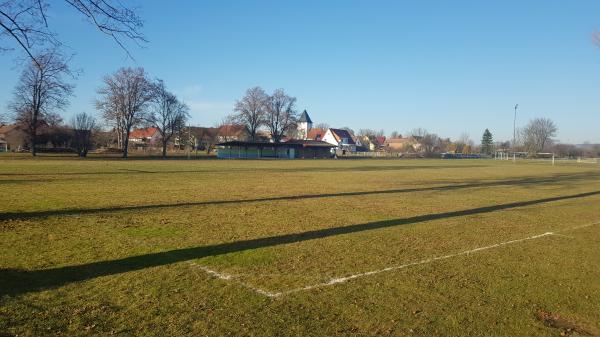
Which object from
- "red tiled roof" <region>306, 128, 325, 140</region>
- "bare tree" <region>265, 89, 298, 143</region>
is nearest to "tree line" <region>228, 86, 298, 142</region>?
"bare tree" <region>265, 89, 298, 143</region>

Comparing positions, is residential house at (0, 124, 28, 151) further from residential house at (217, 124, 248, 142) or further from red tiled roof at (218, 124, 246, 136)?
red tiled roof at (218, 124, 246, 136)

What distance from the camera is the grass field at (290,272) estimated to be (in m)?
4.80

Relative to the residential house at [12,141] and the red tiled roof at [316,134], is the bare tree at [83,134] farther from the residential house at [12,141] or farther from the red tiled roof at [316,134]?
the red tiled roof at [316,134]

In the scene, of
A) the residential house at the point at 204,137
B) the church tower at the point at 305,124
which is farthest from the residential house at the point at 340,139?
the residential house at the point at 204,137

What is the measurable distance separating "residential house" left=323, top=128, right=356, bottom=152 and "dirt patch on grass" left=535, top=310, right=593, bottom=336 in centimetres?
13289

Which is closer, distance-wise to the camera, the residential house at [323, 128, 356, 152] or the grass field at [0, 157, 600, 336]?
the grass field at [0, 157, 600, 336]

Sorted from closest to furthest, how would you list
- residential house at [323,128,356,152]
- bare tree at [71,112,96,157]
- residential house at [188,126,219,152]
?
bare tree at [71,112,96,157] < residential house at [188,126,219,152] < residential house at [323,128,356,152]

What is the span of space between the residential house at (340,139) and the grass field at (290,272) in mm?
127274

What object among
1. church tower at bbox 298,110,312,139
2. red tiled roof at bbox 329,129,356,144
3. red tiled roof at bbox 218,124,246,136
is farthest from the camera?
red tiled roof at bbox 329,129,356,144

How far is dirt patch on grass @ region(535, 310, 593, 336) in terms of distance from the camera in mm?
4777

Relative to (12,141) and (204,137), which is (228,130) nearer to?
(204,137)

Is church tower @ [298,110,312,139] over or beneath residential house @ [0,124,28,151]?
over

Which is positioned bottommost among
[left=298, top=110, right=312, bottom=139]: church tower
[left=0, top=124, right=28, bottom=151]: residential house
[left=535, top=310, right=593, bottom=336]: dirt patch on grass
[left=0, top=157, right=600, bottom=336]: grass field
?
[left=535, top=310, right=593, bottom=336]: dirt patch on grass

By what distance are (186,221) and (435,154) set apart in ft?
368
